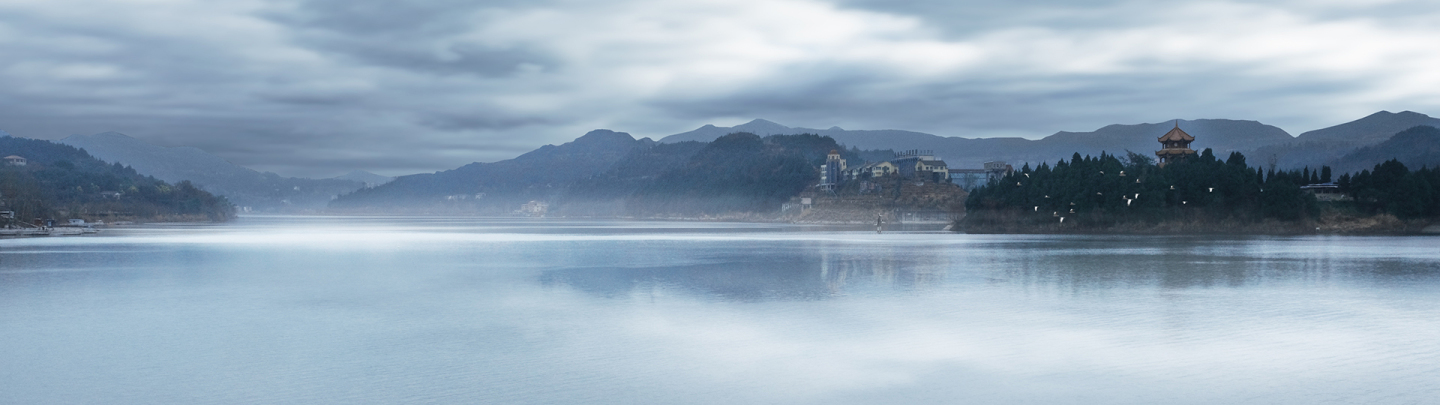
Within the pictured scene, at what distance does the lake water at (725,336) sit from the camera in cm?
1084

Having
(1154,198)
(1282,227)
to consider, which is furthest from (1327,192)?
(1154,198)

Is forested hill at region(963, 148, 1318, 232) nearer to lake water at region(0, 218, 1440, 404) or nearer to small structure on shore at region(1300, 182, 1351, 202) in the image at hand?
small structure on shore at region(1300, 182, 1351, 202)

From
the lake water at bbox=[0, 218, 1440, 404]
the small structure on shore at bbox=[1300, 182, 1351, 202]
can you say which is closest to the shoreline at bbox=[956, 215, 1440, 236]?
the small structure on shore at bbox=[1300, 182, 1351, 202]

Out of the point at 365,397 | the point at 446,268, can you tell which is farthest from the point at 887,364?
the point at 446,268

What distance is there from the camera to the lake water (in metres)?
10.8

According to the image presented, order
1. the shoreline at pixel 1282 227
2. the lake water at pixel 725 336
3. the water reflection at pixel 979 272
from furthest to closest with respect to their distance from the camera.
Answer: the shoreline at pixel 1282 227
the water reflection at pixel 979 272
the lake water at pixel 725 336

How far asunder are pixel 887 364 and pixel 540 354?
467 centimetres

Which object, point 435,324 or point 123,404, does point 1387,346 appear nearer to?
point 435,324

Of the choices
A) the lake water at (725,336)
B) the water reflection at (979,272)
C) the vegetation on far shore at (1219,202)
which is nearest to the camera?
the lake water at (725,336)

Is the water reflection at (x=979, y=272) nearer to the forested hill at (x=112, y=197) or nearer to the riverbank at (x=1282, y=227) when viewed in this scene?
the riverbank at (x=1282, y=227)

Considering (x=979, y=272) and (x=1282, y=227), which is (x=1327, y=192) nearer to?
(x=1282, y=227)

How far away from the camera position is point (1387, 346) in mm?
14164

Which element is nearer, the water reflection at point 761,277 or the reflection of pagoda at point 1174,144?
the water reflection at point 761,277

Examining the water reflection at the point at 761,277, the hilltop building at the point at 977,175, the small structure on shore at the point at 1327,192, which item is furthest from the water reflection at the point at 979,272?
the hilltop building at the point at 977,175
